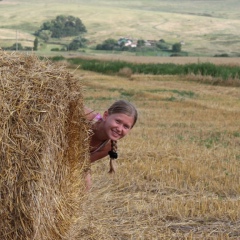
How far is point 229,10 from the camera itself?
17588 centimetres

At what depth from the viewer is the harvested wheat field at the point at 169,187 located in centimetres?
581

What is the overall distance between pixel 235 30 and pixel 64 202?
121701 mm

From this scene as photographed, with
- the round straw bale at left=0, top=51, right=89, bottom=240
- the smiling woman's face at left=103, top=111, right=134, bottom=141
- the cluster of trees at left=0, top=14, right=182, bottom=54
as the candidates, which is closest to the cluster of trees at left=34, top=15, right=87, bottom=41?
the cluster of trees at left=0, top=14, right=182, bottom=54

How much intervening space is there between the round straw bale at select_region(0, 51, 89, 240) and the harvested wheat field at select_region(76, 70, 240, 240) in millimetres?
776

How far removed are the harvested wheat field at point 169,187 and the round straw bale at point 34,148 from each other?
776mm

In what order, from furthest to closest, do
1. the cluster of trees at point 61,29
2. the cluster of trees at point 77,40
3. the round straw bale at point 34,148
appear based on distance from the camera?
the cluster of trees at point 61,29 < the cluster of trees at point 77,40 < the round straw bale at point 34,148

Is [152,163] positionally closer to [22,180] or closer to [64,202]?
[64,202]

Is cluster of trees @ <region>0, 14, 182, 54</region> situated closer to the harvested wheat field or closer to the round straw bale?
the harvested wheat field

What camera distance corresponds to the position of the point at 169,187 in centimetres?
731

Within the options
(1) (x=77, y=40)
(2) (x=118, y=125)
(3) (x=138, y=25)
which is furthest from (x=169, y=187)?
(3) (x=138, y=25)

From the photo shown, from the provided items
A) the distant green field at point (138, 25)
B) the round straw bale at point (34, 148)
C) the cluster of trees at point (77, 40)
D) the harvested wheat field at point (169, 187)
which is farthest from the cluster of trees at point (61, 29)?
→ the round straw bale at point (34, 148)

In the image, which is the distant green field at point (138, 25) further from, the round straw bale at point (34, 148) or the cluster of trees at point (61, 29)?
the round straw bale at point (34, 148)

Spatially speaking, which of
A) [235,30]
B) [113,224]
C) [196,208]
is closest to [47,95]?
[113,224]

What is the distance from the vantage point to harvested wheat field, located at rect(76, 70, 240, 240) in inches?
229
